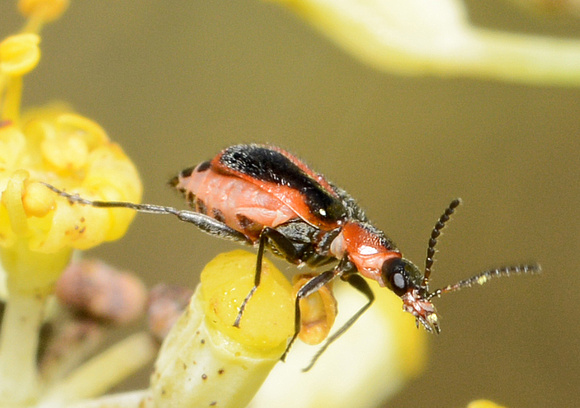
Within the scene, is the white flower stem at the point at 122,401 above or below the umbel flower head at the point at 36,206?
below

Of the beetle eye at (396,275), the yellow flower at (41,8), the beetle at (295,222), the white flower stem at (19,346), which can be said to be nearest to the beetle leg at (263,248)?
the beetle at (295,222)

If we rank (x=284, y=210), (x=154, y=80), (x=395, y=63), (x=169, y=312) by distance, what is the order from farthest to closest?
(x=154, y=80) → (x=395, y=63) → (x=169, y=312) → (x=284, y=210)

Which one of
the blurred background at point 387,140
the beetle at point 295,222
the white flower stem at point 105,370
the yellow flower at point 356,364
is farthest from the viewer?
the blurred background at point 387,140

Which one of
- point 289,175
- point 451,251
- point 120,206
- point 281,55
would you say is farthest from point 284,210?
point 281,55

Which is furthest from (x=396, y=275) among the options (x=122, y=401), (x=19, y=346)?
(x=19, y=346)

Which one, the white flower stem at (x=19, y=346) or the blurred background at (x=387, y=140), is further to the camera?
the blurred background at (x=387, y=140)

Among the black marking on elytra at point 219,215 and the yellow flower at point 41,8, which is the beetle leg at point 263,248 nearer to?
the black marking on elytra at point 219,215

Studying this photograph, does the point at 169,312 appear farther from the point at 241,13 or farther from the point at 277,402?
the point at 241,13
